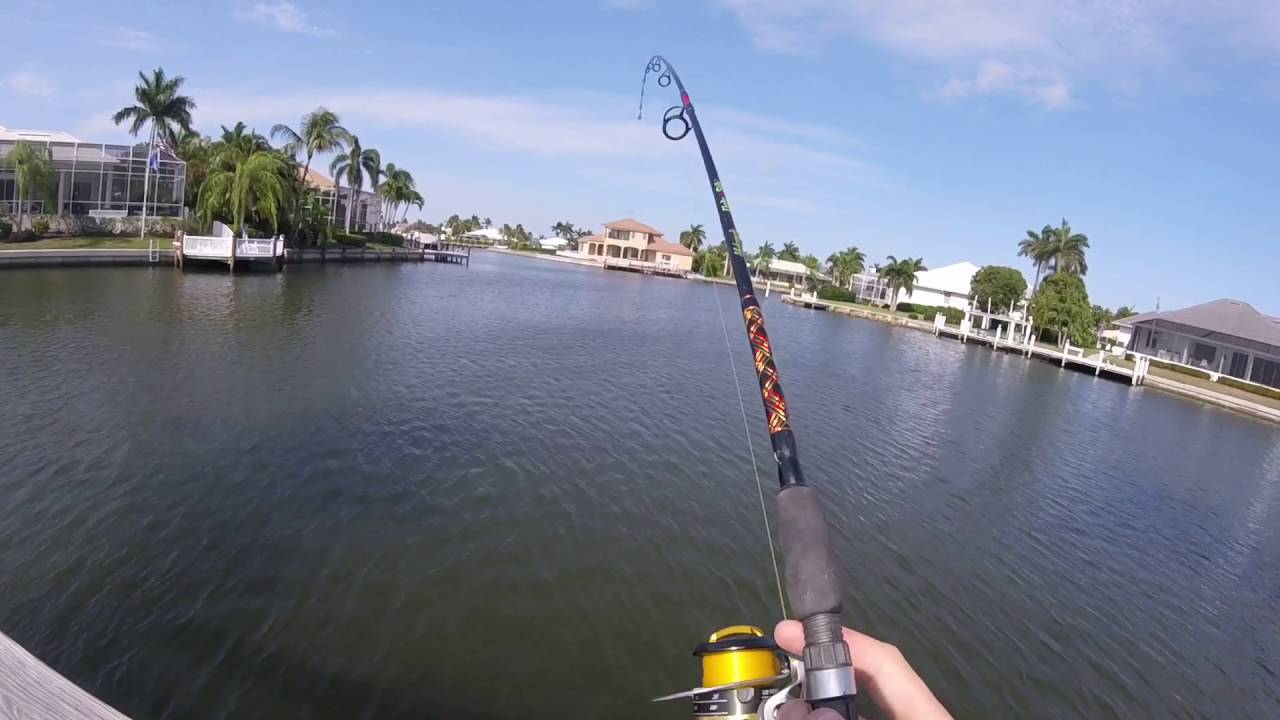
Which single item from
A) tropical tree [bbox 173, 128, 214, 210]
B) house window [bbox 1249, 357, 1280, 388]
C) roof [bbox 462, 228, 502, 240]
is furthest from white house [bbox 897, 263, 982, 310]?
roof [bbox 462, 228, 502, 240]

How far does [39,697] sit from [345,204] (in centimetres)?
9108

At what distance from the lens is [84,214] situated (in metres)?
43.9

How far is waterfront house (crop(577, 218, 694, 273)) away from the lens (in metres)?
127

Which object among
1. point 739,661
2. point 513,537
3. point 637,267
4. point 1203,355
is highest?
point 637,267

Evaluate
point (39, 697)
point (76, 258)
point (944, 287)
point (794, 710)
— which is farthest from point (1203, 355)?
point (76, 258)

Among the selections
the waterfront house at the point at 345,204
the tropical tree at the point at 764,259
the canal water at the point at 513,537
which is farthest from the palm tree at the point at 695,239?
the canal water at the point at 513,537

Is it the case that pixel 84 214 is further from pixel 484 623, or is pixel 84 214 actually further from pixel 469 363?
pixel 484 623

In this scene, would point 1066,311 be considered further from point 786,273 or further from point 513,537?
point 786,273

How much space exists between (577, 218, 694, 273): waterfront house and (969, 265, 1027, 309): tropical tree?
55837mm

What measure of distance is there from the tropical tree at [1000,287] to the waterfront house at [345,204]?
73.2 meters

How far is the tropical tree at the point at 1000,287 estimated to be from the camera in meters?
77.6

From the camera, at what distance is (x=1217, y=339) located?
5622 cm

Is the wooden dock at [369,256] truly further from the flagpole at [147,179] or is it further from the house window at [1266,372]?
the house window at [1266,372]

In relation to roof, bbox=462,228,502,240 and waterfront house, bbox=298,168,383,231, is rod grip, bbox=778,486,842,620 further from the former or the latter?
roof, bbox=462,228,502,240
